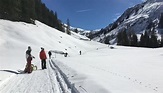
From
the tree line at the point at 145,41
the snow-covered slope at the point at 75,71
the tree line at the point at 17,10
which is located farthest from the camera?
Result: the tree line at the point at 145,41

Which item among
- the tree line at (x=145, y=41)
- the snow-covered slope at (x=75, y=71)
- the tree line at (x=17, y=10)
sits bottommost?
the snow-covered slope at (x=75, y=71)

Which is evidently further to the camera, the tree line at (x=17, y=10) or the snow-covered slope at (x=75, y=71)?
the tree line at (x=17, y=10)

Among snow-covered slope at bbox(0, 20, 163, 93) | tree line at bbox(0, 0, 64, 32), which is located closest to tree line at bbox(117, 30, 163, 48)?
tree line at bbox(0, 0, 64, 32)

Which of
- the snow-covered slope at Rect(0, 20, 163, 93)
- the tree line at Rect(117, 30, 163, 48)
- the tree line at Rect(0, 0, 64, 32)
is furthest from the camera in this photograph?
the tree line at Rect(117, 30, 163, 48)

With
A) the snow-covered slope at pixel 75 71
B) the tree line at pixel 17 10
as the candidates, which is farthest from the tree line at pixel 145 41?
the snow-covered slope at pixel 75 71

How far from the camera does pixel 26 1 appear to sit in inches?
3184

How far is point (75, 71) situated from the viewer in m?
15.8

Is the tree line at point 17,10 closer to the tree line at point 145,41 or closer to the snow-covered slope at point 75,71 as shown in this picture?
the snow-covered slope at point 75,71

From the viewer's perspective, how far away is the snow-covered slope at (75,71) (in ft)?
34.2

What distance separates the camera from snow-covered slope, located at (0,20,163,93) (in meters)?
10.4

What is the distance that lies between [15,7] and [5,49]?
28.6 metres

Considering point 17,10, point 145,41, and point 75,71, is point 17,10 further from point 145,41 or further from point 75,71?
point 145,41

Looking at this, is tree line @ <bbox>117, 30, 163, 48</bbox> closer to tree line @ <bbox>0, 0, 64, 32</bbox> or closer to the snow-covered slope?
tree line @ <bbox>0, 0, 64, 32</bbox>

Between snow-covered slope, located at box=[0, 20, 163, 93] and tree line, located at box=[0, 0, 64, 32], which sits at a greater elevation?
tree line, located at box=[0, 0, 64, 32]
